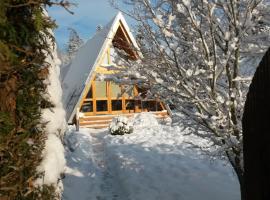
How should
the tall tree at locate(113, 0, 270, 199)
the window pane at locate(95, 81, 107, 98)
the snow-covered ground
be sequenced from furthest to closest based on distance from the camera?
the window pane at locate(95, 81, 107, 98), the snow-covered ground, the tall tree at locate(113, 0, 270, 199)

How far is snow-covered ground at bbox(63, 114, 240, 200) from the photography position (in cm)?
959

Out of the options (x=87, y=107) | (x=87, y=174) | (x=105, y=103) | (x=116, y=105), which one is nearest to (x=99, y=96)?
(x=105, y=103)

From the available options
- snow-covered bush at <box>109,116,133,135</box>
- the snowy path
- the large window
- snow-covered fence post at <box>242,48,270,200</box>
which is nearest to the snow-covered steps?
the large window

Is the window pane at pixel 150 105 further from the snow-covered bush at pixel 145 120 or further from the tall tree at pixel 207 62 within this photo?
the tall tree at pixel 207 62

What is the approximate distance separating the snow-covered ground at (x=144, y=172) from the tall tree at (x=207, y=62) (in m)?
2.56

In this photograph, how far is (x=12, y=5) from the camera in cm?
320

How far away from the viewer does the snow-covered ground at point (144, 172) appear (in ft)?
31.4

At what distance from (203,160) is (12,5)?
999 centimetres

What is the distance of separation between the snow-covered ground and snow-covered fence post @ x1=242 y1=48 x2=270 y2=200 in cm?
570

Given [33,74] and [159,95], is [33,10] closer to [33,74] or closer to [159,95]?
[33,74]

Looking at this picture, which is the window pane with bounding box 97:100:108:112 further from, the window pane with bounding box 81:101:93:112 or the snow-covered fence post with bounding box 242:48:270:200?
the snow-covered fence post with bounding box 242:48:270:200

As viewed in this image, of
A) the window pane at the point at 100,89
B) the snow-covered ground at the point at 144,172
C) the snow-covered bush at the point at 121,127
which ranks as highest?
the window pane at the point at 100,89

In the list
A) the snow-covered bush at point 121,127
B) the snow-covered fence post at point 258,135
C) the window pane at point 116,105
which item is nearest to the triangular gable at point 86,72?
the window pane at point 116,105

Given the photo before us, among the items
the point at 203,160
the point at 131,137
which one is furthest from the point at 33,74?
the point at 131,137
